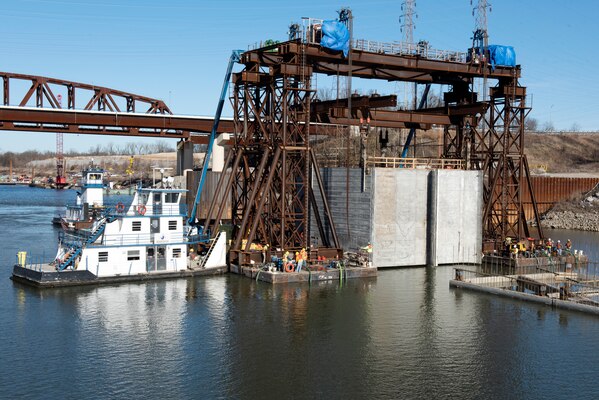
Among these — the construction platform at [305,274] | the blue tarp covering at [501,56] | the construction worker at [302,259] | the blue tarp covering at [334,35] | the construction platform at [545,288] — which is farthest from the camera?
the blue tarp covering at [501,56]

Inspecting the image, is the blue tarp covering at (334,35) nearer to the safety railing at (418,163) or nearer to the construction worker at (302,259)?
the safety railing at (418,163)

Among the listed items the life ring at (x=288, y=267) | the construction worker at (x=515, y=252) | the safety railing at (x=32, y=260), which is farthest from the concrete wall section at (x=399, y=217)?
the safety railing at (x=32, y=260)

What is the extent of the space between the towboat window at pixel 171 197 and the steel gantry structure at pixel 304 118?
4.60m

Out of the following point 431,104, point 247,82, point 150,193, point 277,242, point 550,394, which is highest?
point 431,104

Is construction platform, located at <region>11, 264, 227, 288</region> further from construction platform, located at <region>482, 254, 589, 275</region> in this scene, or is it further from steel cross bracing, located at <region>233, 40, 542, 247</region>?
construction platform, located at <region>482, 254, 589, 275</region>

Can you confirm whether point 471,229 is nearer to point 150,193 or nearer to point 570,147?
point 150,193

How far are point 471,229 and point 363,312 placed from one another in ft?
63.0

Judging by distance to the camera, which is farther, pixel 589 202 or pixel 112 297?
pixel 589 202

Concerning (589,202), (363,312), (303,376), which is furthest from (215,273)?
(589,202)

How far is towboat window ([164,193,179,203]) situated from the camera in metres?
43.3

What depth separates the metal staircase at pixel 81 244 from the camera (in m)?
40.1

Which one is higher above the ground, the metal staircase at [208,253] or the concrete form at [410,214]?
the concrete form at [410,214]

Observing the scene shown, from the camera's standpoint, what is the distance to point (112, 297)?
3716 cm

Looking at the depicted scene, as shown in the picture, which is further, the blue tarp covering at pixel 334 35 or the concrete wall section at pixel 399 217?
the concrete wall section at pixel 399 217
